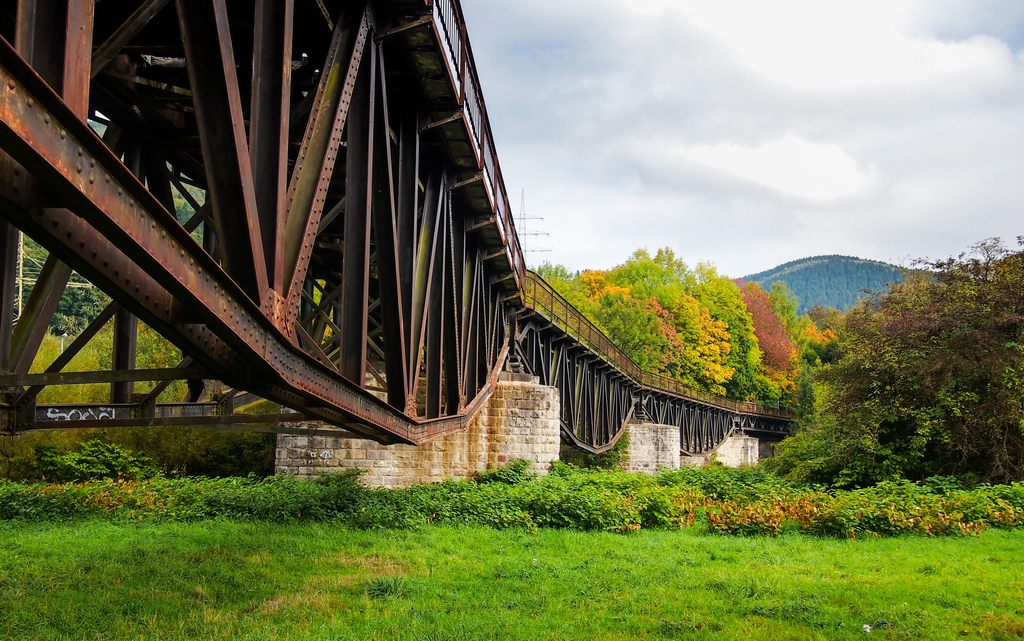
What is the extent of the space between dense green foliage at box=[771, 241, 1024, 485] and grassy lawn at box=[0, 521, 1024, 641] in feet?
19.8

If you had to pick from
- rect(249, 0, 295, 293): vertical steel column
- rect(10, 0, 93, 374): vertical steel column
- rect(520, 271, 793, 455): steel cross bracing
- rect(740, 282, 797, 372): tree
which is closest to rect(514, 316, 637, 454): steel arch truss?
rect(520, 271, 793, 455): steel cross bracing

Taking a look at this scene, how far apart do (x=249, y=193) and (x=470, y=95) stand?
7.80 meters

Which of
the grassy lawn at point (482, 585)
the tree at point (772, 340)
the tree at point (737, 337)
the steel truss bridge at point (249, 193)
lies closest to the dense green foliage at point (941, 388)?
the grassy lawn at point (482, 585)

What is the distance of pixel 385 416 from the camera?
945 centimetres

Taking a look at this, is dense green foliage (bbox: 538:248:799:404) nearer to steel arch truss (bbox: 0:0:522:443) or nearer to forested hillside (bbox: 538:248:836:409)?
forested hillside (bbox: 538:248:836:409)

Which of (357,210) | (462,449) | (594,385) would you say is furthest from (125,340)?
(594,385)

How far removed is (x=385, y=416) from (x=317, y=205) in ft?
12.0

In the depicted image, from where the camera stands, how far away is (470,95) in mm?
12320

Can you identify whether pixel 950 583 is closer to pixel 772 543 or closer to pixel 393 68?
pixel 772 543

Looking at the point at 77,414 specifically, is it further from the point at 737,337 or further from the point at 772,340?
the point at 772,340

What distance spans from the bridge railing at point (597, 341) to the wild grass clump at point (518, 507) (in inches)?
262

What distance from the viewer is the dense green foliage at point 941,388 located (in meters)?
20.7

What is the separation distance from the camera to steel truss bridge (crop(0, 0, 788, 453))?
370cm

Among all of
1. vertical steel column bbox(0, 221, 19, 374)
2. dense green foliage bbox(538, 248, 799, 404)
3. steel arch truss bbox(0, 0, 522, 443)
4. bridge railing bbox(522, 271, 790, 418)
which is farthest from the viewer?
dense green foliage bbox(538, 248, 799, 404)
